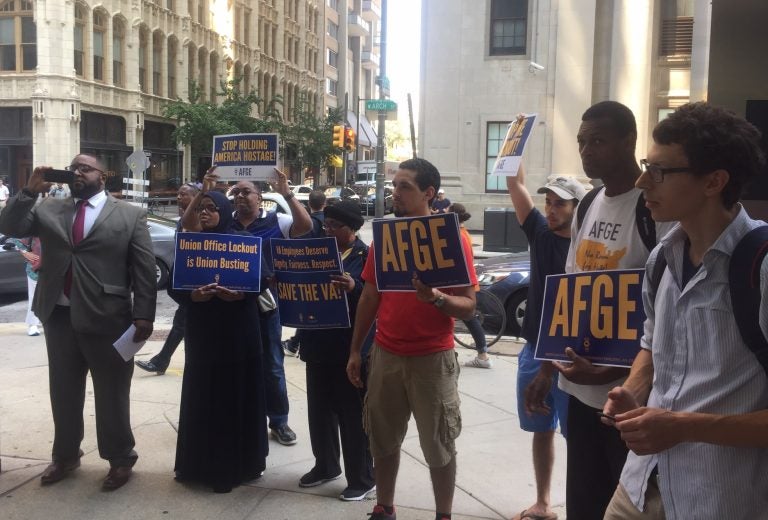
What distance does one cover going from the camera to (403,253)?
374 centimetres

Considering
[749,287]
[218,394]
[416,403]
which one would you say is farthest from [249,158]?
[749,287]

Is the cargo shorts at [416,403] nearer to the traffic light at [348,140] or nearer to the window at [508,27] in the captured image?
the traffic light at [348,140]

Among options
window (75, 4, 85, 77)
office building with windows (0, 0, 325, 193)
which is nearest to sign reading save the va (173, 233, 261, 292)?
office building with windows (0, 0, 325, 193)

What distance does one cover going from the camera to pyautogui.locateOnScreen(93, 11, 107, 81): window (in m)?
38.6

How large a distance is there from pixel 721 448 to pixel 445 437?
6.39 ft

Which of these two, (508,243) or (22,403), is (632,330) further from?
(508,243)

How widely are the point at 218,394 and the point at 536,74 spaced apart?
22.0 metres

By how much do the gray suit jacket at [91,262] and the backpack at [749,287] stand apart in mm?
3632

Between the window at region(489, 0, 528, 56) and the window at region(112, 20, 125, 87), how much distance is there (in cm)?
2294

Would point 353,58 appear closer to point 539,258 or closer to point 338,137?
point 338,137

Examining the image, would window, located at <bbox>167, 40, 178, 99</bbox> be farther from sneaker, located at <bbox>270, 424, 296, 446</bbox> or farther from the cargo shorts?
the cargo shorts

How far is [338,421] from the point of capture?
191 inches

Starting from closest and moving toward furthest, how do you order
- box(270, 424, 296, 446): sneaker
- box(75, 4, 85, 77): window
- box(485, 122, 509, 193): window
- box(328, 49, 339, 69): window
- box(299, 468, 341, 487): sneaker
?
box(299, 468, 341, 487): sneaker, box(270, 424, 296, 446): sneaker, box(485, 122, 509, 193): window, box(75, 4, 85, 77): window, box(328, 49, 339, 69): window

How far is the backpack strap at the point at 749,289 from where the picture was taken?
6.39ft
